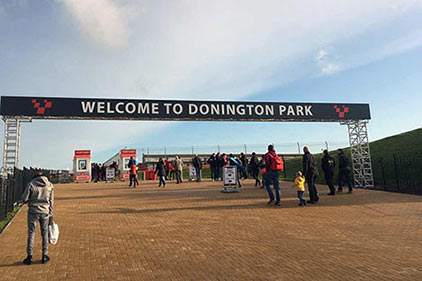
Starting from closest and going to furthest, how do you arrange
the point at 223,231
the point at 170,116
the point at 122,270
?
1. the point at 122,270
2. the point at 223,231
3. the point at 170,116

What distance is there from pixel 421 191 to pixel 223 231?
1091cm

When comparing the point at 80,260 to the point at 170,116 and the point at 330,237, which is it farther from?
the point at 170,116

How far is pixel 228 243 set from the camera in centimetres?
612

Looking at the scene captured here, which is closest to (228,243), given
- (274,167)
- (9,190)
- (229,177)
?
(274,167)

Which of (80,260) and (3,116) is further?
(3,116)

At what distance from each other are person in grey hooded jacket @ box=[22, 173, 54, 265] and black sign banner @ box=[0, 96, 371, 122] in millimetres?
10586

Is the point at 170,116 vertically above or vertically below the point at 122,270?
above

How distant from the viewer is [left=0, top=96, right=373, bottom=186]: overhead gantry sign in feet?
46.9

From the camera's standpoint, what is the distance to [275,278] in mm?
4207

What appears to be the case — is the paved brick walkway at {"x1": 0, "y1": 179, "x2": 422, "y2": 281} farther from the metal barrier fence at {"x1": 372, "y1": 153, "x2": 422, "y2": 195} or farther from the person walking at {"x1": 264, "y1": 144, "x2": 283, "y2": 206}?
the metal barrier fence at {"x1": 372, "y1": 153, "x2": 422, "y2": 195}

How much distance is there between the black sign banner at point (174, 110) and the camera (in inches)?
571

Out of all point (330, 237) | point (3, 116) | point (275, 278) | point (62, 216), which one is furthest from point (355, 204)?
point (3, 116)

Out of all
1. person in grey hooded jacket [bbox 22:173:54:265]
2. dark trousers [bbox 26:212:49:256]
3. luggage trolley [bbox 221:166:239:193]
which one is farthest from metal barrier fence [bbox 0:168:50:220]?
luggage trolley [bbox 221:166:239:193]

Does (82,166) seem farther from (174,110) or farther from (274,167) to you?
(274,167)
